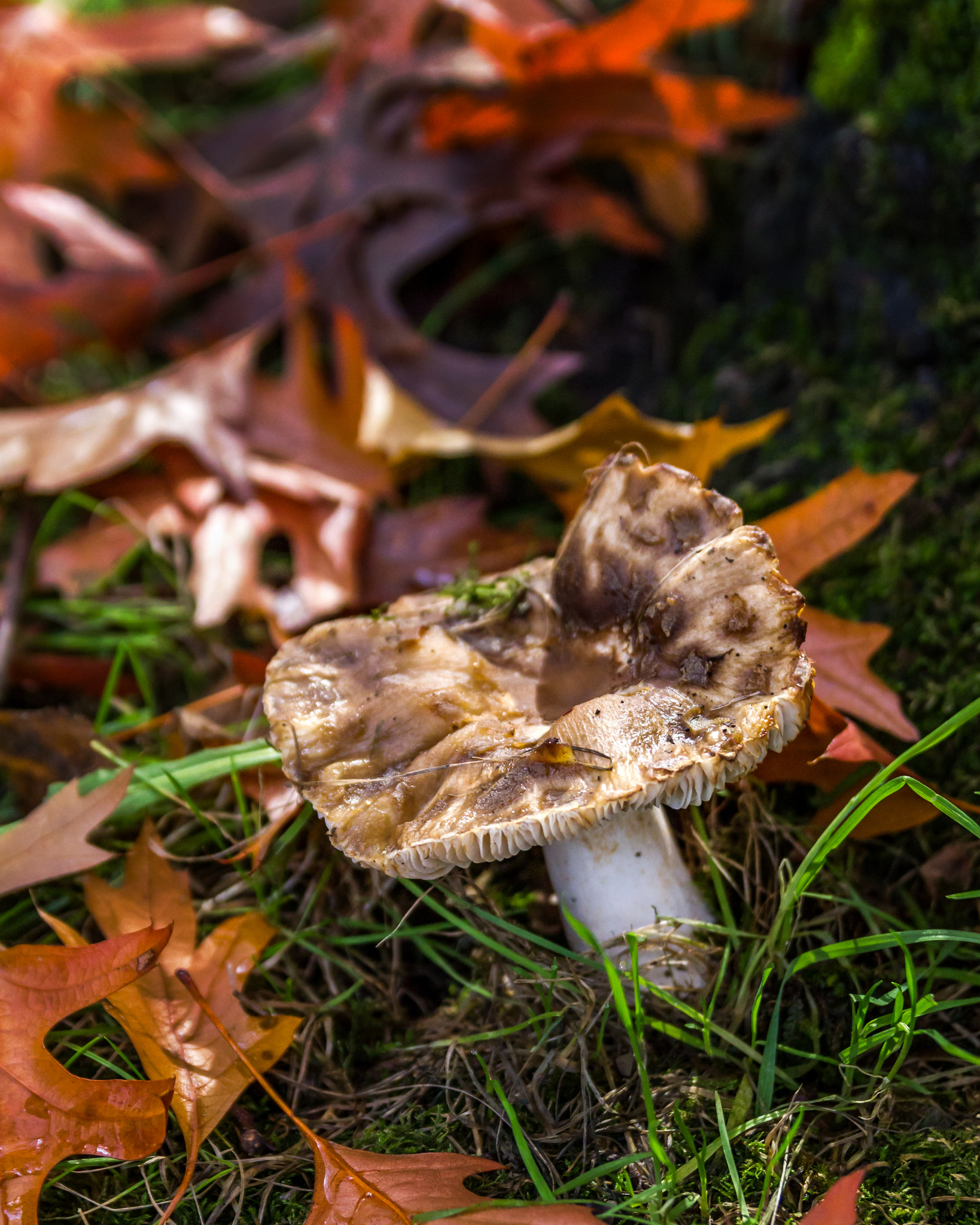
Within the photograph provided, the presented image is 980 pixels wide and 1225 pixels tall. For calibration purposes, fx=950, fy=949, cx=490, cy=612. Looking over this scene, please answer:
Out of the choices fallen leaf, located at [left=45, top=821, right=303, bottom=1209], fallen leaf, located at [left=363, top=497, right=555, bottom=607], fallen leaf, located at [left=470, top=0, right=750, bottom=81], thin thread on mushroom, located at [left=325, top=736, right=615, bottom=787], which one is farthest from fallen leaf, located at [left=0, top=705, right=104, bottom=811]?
fallen leaf, located at [left=470, top=0, right=750, bottom=81]

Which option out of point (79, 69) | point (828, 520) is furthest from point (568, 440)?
point (79, 69)

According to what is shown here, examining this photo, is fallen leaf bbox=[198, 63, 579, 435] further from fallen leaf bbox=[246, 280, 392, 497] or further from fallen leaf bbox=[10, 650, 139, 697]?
fallen leaf bbox=[10, 650, 139, 697]

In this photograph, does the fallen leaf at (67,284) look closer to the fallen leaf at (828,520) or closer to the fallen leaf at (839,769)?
the fallen leaf at (828,520)

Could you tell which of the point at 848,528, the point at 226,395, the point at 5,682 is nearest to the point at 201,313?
the point at 226,395

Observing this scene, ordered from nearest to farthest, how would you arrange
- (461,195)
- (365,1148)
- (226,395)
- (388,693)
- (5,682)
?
(365,1148)
(388,693)
(5,682)
(226,395)
(461,195)

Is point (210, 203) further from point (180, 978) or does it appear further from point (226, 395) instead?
point (180, 978)

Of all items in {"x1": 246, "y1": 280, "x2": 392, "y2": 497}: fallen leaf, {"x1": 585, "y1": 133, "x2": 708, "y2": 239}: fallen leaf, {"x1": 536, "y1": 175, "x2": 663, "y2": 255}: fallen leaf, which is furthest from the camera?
{"x1": 536, "y1": 175, "x2": 663, "y2": 255}: fallen leaf
